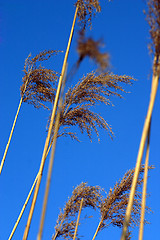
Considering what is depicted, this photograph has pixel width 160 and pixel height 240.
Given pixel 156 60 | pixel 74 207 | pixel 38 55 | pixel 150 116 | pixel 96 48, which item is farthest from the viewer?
pixel 74 207

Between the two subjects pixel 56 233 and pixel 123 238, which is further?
pixel 56 233

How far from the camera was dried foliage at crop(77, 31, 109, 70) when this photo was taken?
59.7 inches

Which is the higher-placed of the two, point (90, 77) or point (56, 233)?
point (90, 77)

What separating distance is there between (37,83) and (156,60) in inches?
94.7

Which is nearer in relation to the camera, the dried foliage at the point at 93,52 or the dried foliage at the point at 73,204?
Result: the dried foliage at the point at 93,52

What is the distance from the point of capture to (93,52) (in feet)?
5.06

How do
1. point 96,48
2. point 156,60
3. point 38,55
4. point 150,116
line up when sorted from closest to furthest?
point 96,48, point 150,116, point 156,60, point 38,55

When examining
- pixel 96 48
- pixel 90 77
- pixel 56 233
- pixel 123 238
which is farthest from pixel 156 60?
pixel 56 233

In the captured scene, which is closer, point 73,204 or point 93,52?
point 93,52

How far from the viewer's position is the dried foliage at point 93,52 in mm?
1517

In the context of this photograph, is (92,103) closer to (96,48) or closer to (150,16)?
(150,16)

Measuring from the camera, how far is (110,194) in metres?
5.09

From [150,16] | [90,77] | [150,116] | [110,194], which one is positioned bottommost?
[150,116]

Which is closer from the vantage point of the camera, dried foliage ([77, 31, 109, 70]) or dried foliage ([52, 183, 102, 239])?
dried foliage ([77, 31, 109, 70])
